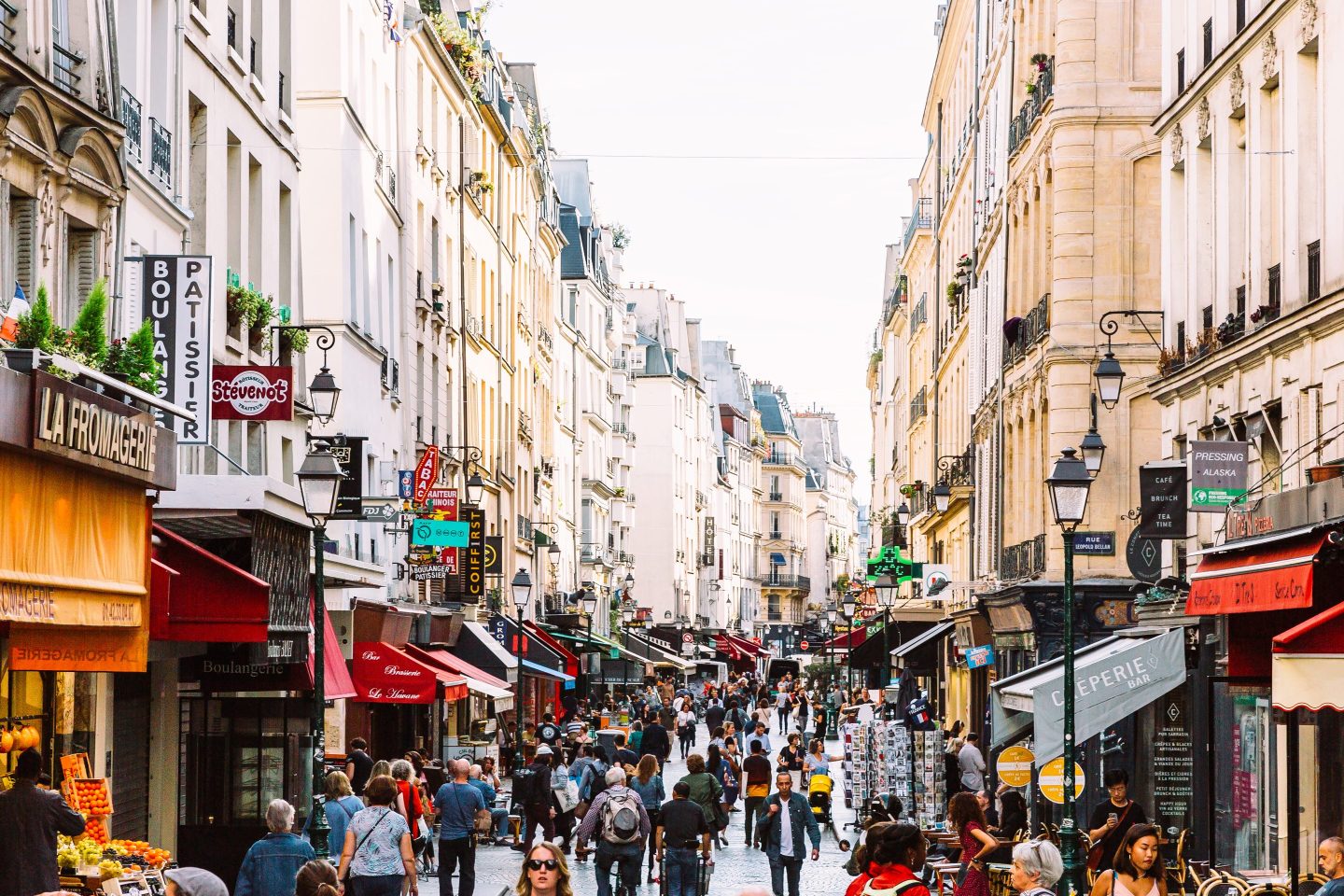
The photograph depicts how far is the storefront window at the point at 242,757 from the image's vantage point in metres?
22.2

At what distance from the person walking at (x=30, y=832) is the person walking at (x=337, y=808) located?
5.14 m

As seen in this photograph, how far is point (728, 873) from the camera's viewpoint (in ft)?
86.3

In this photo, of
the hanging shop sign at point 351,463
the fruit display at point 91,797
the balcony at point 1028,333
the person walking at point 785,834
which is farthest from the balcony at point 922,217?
the fruit display at point 91,797

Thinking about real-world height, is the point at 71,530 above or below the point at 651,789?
above

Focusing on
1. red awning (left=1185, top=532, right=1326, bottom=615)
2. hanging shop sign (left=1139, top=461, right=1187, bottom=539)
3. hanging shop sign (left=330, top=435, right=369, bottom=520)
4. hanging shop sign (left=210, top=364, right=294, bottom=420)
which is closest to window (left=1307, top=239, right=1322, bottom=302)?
red awning (left=1185, top=532, right=1326, bottom=615)

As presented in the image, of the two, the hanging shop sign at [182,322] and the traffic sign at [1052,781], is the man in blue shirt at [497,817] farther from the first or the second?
the hanging shop sign at [182,322]

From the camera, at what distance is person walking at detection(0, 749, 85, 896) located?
12688 mm

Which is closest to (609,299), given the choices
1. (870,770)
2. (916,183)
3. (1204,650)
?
(916,183)

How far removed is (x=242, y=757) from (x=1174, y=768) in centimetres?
1028

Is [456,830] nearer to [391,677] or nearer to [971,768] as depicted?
[391,677]

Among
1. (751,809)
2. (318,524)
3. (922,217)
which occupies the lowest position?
(751,809)

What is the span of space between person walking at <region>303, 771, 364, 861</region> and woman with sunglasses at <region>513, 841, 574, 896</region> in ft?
24.8

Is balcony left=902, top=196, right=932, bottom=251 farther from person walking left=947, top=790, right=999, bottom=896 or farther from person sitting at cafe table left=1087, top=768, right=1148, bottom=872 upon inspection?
person walking left=947, top=790, right=999, bottom=896

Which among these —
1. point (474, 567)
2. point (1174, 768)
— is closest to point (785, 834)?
point (1174, 768)
